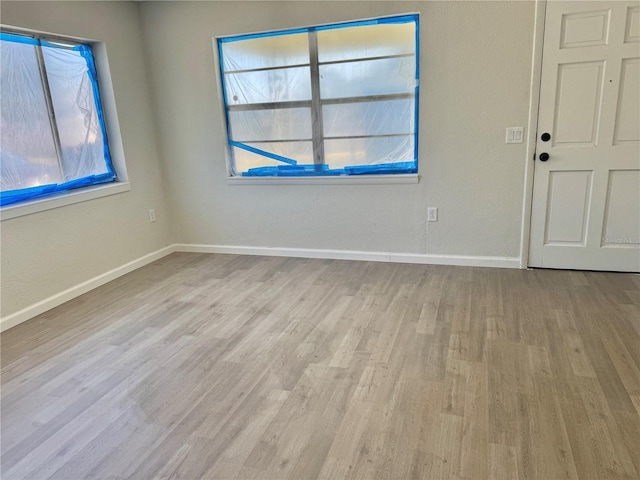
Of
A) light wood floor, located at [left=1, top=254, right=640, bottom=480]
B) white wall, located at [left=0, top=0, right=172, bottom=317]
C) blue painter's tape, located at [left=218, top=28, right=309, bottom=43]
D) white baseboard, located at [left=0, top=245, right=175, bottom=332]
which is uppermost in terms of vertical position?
blue painter's tape, located at [left=218, top=28, right=309, bottom=43]

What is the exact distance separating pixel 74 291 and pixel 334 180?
7.86 feet

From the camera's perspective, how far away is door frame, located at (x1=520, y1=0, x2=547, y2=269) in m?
3.24

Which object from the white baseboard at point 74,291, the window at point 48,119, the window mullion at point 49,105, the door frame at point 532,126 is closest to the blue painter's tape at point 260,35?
the window at point 48,119

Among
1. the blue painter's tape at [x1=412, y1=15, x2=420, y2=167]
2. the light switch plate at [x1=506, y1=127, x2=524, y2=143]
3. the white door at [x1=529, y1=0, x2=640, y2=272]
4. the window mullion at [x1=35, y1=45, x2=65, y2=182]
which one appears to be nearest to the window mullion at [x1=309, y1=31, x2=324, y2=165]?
the blue painter's tape at [x1=412, y1=15, x2=420, y2=167]

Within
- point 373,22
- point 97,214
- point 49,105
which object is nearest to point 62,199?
point 97,214

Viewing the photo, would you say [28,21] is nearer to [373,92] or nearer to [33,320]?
[33,320]

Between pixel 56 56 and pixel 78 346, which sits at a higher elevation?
pixel 56 56

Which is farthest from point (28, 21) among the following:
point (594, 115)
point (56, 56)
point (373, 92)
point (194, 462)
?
point (594, 115)

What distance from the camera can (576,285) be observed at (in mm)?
3328

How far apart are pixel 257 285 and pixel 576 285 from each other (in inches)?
97.5

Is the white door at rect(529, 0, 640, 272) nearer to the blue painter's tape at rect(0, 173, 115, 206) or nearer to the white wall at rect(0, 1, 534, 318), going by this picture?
the white wall at rect(0, 1, 534, 318)

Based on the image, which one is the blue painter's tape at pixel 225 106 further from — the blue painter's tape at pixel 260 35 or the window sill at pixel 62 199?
the window sill at pixel 62 199

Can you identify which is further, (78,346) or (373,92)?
(373,92)

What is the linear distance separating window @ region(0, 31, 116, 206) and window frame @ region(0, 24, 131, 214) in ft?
0.07
